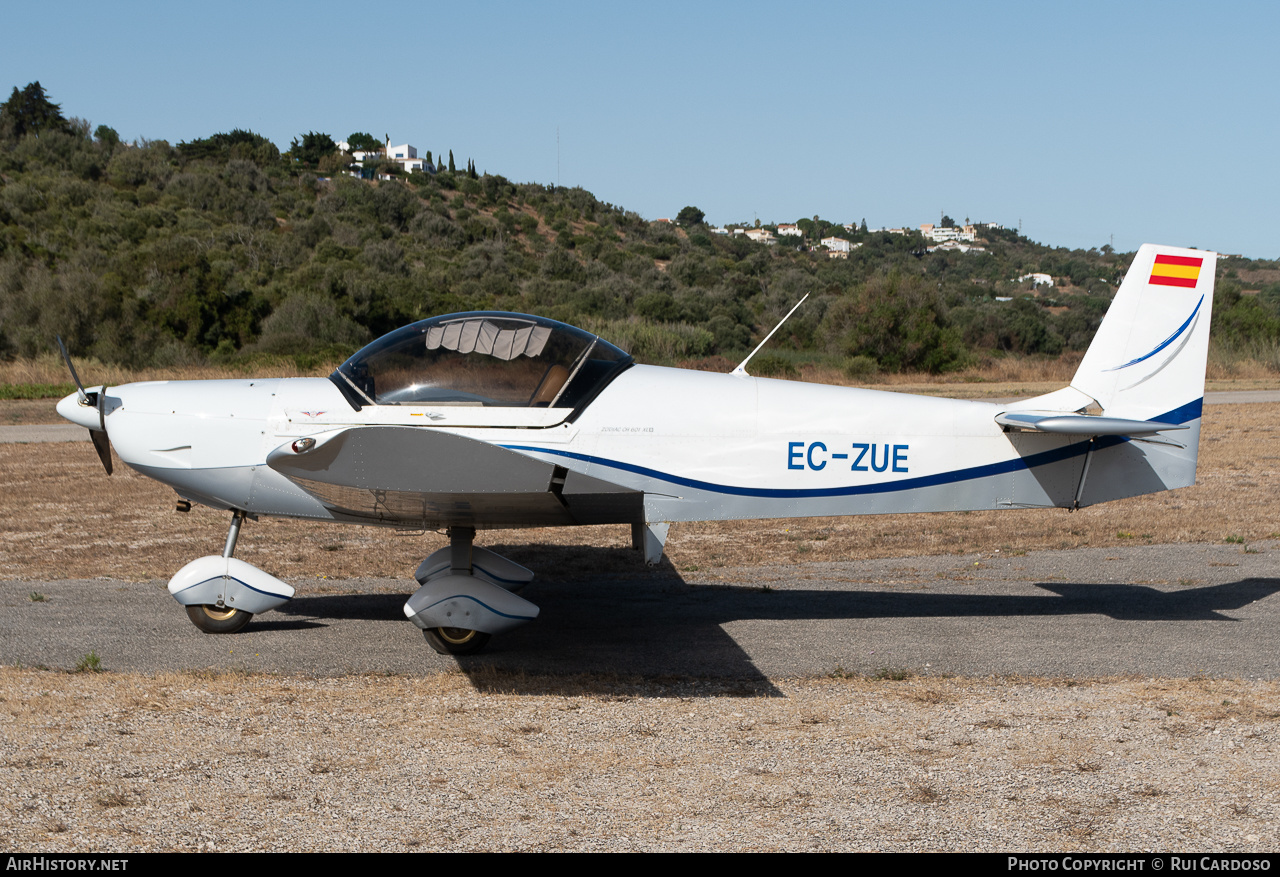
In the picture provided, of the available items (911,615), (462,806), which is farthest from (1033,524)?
(462,806)

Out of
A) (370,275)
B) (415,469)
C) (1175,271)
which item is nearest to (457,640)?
(415,469)

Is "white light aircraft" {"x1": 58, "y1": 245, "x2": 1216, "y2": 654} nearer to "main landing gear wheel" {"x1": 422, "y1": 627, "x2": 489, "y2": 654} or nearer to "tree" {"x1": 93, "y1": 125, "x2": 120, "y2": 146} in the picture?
"main landing gear wheel" {"x1": 422, "y1": 627, "x2": 489, "y2": 654}

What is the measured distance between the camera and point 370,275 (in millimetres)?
39469

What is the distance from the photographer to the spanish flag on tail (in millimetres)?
6641

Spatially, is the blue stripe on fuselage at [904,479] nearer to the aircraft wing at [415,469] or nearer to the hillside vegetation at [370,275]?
the aircraft wing at [415,469]

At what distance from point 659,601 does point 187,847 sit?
4579 mm

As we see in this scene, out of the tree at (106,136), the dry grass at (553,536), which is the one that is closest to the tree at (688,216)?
the tree at (106,136)

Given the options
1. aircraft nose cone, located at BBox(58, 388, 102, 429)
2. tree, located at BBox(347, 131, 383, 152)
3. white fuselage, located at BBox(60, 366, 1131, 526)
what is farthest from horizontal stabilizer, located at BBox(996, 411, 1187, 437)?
tree, located at BBox(347, 131, 383, 152)

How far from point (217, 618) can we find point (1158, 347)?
6.64 metres

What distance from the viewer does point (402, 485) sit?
16.6 ft

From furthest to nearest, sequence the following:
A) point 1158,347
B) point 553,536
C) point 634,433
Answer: point 553,536 < point 1158,347 < point 634,433

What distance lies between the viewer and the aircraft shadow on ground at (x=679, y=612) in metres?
5.95

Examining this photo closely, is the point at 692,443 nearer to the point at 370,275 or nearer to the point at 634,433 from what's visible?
the point at 634,433

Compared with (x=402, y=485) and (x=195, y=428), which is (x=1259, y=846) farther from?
(x=195, y=428)
